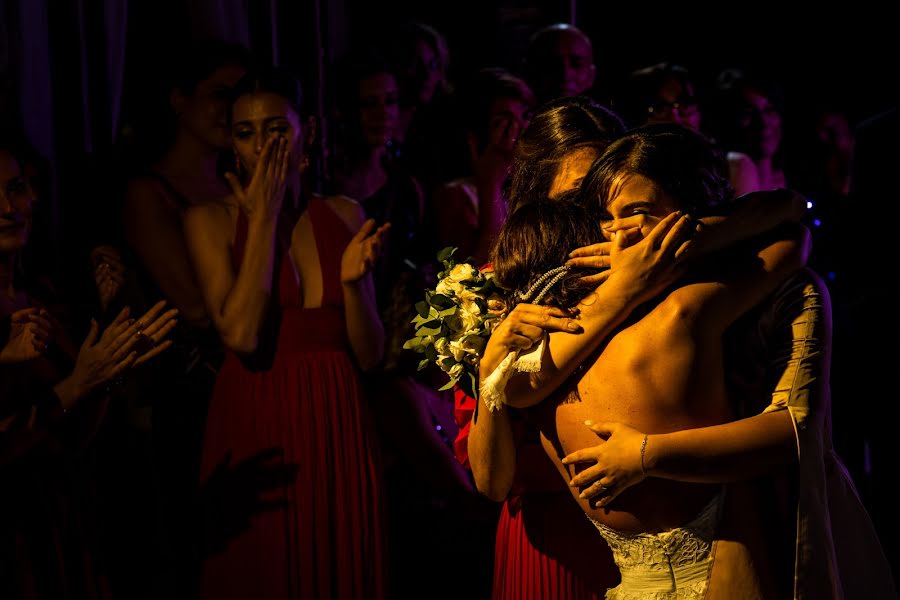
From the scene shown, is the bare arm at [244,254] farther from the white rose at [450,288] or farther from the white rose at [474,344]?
the white rose at [474,344]

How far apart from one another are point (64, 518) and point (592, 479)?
5.59 feet

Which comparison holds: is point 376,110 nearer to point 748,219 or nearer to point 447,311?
point 447,311

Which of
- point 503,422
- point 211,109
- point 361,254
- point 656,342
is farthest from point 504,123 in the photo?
point 656,342

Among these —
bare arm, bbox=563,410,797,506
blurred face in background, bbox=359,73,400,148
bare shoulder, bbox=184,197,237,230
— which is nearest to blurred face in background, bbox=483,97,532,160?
blurred face in background, bbox=359,73,400,148

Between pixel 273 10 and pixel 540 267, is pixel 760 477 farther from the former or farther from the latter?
pixel 273 10

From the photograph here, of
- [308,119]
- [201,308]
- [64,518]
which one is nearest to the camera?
[64,518]

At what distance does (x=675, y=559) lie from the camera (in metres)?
2.18

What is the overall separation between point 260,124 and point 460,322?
140 cm

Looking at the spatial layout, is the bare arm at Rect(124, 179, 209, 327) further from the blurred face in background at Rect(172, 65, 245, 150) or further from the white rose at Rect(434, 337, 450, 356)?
the white rose at Rect(434, 337, 450, 356)

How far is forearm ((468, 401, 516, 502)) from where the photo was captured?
2.37 m

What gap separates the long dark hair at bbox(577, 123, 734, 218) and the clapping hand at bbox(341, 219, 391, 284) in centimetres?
116

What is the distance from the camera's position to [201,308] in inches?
159

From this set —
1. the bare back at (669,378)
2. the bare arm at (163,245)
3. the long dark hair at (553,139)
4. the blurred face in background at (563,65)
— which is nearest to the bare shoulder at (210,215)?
the bare arm at (163,245)

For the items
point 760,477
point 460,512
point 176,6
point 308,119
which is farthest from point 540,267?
point 176,6
